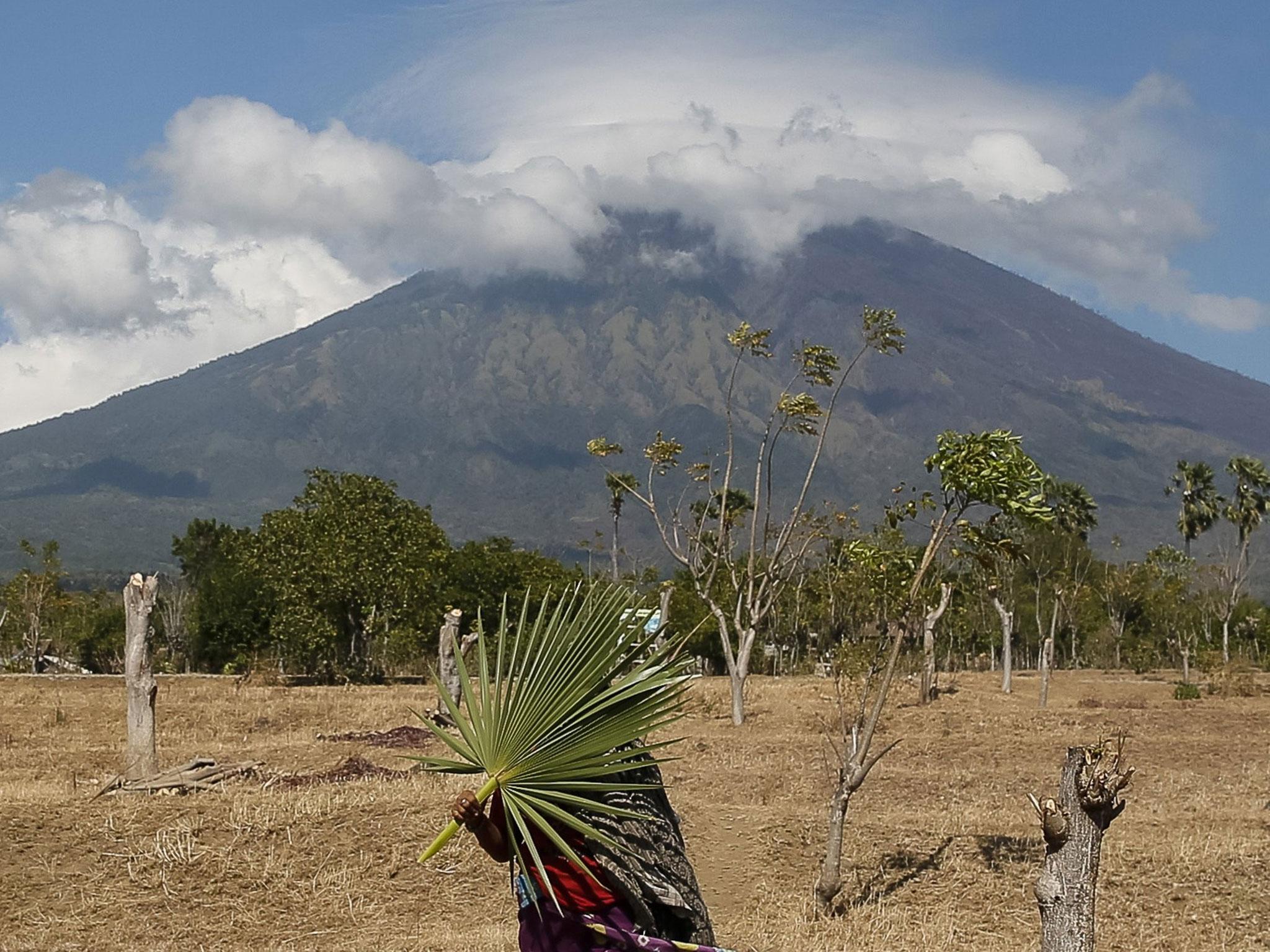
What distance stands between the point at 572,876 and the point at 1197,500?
77173mm

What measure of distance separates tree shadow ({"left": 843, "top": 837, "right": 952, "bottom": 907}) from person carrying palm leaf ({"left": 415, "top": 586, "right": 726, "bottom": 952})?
25.0 ft

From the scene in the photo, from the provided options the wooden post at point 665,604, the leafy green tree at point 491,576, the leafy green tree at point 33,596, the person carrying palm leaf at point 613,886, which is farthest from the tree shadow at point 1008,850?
the leafy green tree at point 33,596

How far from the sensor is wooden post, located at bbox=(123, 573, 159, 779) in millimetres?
18141

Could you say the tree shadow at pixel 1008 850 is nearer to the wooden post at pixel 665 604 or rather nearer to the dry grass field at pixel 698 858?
the dry grass field at pixel 698 858

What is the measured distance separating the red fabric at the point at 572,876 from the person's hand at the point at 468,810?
0.37m

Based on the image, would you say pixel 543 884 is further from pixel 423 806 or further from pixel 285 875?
pixel 423 806

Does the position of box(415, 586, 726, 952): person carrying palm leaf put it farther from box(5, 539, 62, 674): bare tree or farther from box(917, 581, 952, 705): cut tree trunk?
box(5, 539, 62, 674): bare tree

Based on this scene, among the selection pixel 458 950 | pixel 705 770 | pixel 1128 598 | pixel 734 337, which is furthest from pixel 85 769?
pixel 1128 598

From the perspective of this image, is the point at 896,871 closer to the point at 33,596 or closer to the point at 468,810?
the point at 468,810

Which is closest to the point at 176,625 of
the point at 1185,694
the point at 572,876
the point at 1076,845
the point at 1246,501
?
the point at 1185,694

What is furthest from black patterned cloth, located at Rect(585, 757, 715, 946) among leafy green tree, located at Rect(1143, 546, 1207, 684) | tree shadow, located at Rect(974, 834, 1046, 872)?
leafy green tree, located at Rect(1143, 546, 1207, 684)

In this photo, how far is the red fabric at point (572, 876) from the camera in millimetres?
6605

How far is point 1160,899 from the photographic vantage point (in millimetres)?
13789

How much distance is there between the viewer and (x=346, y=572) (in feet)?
152
